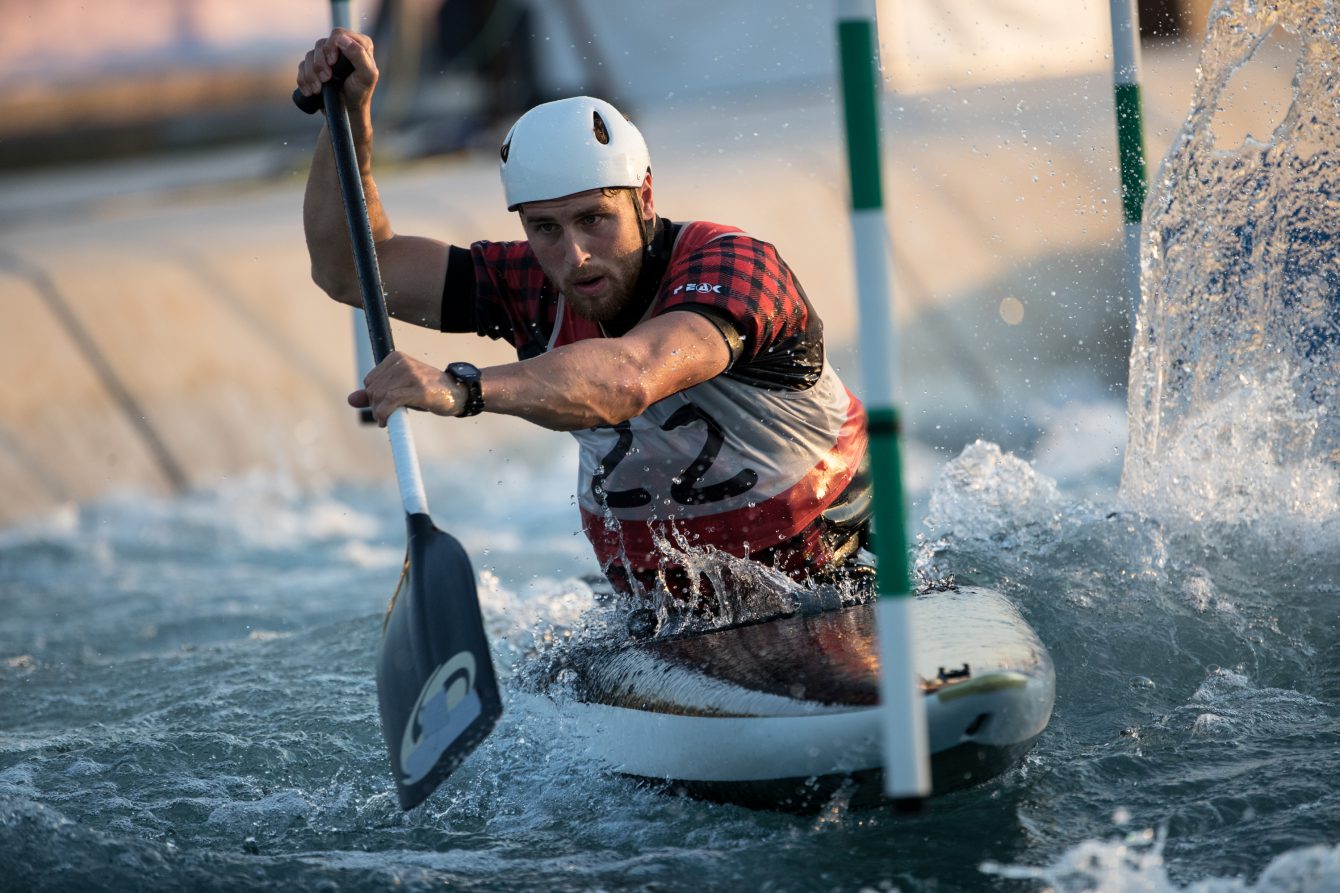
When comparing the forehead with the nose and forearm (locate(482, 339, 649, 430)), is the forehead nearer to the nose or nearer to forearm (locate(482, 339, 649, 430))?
the nose

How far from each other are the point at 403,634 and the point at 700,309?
87 cm

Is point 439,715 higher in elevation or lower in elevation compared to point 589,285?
lower

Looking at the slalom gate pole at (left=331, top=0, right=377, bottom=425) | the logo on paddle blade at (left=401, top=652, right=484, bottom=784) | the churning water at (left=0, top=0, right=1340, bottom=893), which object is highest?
the slalom gate pole at (left=331, top=0, right=377, bottom=425)

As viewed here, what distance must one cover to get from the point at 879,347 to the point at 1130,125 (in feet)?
7.84

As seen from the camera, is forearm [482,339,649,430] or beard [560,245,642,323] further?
beard [560,245,642,323]

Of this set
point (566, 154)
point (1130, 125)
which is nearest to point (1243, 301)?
point (1130, 125)

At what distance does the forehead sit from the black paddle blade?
68cm

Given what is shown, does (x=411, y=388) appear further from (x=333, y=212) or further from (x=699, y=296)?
(x=333, y=212)

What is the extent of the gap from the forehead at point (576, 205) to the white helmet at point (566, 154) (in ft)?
0.04

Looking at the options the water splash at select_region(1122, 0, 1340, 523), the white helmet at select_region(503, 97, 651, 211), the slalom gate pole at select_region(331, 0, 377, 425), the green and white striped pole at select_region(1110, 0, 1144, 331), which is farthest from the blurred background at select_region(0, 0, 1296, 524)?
the slalom gate pole at select_region(331, 0, 377, 425)

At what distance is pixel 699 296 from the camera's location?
2.95 meters

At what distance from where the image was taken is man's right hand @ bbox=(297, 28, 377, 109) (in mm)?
3406

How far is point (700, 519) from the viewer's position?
3.25m

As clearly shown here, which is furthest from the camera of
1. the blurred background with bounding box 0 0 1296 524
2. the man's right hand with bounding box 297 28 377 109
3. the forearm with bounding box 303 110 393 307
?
the blurred background with bounding box 0 0 1296 524
